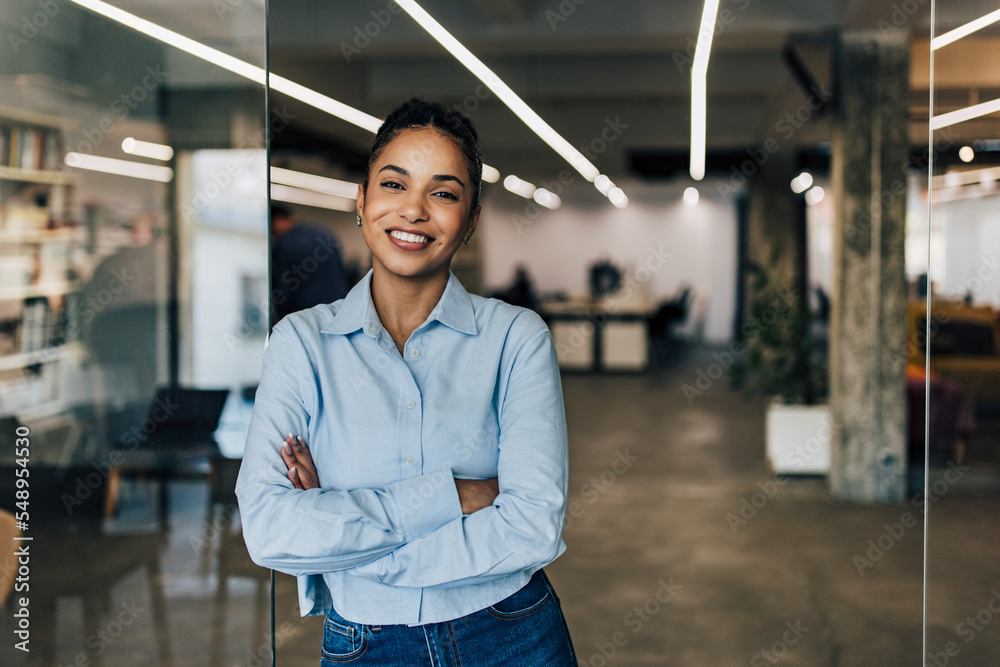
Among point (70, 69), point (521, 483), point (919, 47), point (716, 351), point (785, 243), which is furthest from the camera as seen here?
point (716, 351)

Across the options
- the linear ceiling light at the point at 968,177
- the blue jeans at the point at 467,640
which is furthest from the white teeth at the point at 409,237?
the linear ceiling light at the point at 968,177

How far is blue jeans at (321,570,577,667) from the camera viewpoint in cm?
126

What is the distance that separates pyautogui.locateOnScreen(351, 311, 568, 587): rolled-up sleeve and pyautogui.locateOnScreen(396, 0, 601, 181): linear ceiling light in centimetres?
269

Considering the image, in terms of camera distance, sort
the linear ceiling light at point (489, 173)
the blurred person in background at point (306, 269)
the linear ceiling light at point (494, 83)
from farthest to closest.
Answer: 1. the linear ceiling light at point (489, 173)
2. the blurred person in background at point (306, 269)
3. the linear ceiling light at point (494, 83)

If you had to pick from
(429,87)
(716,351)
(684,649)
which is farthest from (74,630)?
(716,351)

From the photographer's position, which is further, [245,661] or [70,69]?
[245,661]

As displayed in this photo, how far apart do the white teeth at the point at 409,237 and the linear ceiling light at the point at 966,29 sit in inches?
62.2

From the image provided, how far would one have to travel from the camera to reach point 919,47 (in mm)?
4820

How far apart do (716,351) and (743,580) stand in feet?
40.9

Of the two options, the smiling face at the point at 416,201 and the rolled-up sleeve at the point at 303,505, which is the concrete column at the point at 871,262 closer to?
the smiling face at the point at 416,201

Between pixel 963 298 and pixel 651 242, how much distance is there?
1568 cm

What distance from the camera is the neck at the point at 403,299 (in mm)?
1374

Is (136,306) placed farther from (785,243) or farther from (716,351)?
(716,351)

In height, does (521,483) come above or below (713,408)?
above
